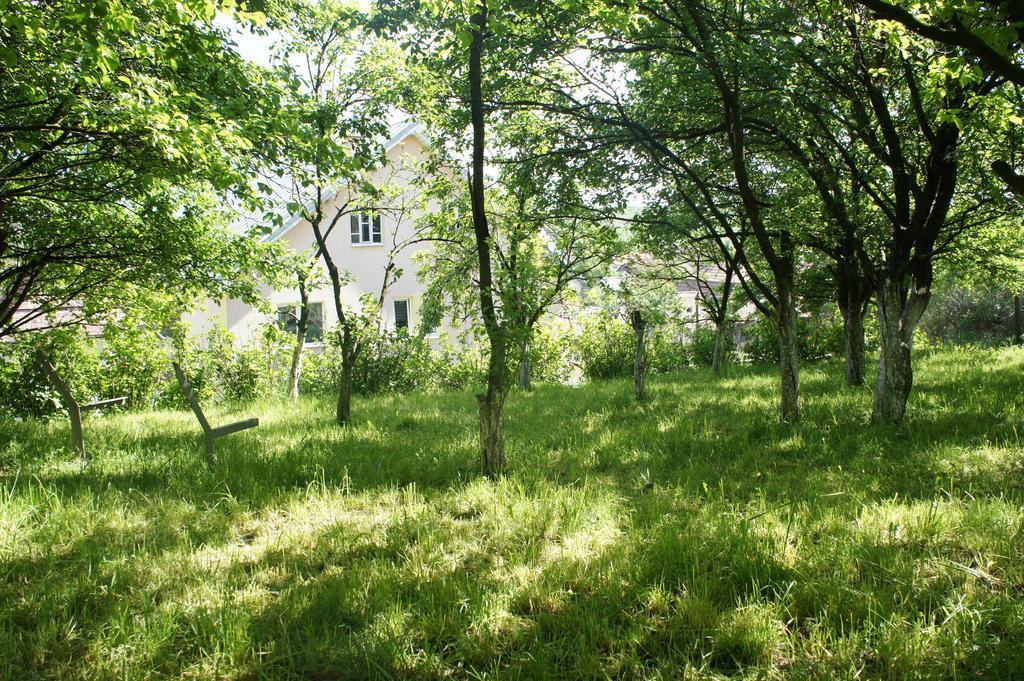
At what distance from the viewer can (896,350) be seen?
690 centimetres

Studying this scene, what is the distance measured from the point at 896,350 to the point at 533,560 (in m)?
5.60

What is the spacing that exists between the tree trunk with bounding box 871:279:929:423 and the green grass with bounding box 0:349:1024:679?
0.36 metres

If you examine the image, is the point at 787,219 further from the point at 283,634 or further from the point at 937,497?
the point at 283,634

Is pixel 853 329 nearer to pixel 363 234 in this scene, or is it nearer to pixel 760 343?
pixel 760 343

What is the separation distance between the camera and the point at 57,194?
6.64 m

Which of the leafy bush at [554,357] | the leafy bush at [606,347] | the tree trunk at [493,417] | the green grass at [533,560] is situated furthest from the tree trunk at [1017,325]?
the tree trunk at [493,417]

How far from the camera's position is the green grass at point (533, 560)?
274 cm

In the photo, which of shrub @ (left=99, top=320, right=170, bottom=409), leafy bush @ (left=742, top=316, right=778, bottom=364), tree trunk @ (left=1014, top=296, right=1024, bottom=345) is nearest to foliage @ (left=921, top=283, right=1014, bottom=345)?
tree trunk @ (left=1014, top=296, right=1024, bottom=345)

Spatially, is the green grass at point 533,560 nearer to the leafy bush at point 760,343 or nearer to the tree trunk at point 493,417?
the tree trunk at point 493,417

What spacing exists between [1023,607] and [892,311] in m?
4.98

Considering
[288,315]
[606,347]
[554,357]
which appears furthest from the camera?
[606,347]

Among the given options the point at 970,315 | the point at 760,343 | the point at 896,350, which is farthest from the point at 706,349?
the point at 970,315

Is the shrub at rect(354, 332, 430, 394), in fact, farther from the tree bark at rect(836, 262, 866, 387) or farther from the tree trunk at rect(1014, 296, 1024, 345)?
the tree trunk at rect(1014, 296, 1024, 345)

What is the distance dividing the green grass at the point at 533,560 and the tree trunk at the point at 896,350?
1.17 feet
